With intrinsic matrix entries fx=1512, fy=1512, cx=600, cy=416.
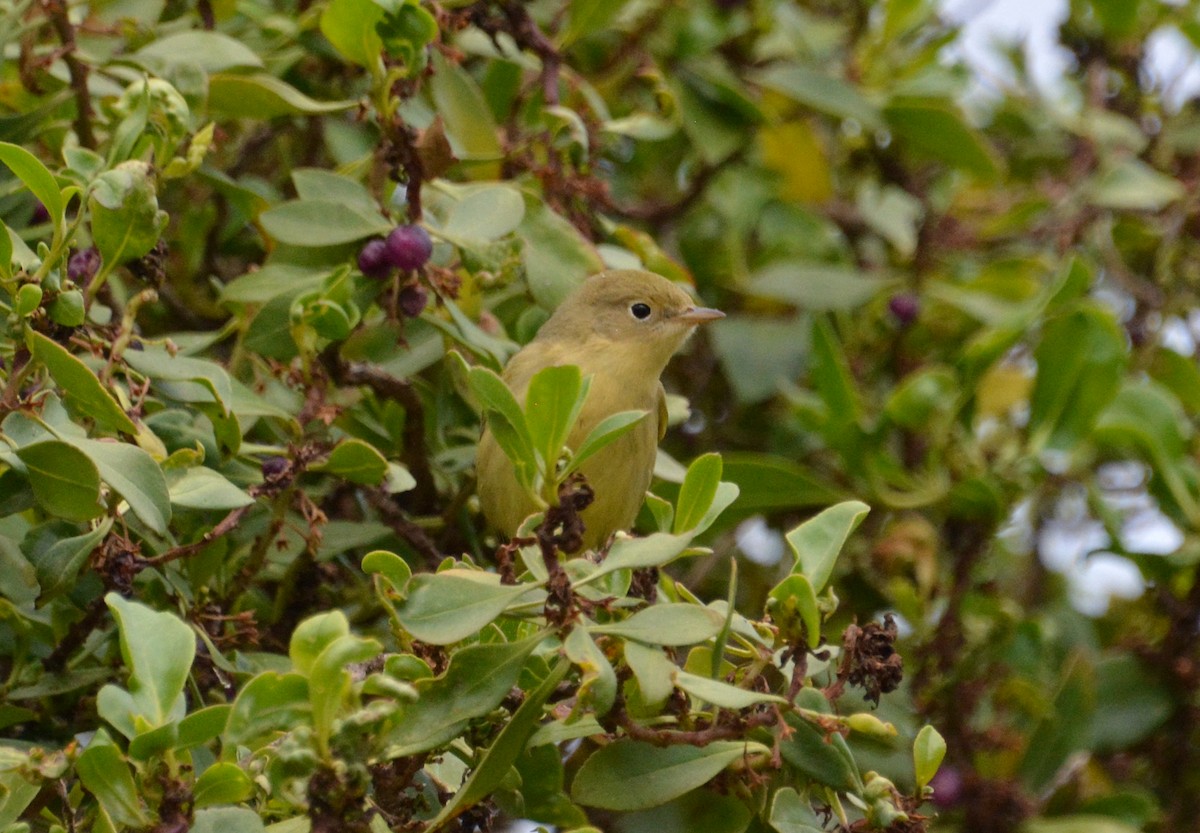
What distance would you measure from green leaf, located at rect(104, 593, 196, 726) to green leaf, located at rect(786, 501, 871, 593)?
93cm

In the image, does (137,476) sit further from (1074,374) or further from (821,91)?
(821,91)

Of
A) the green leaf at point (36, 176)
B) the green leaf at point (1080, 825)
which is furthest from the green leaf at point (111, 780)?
the green leaf at point (1080, 825)

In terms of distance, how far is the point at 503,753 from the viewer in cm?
216

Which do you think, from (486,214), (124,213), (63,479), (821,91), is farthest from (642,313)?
(63,479)

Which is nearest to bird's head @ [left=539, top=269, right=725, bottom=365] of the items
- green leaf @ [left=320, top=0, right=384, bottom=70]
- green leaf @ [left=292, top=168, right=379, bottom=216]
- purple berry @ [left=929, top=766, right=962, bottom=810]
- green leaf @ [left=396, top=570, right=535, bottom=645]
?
green leaf @ [left=292, top=168, right=379, bottom=216]

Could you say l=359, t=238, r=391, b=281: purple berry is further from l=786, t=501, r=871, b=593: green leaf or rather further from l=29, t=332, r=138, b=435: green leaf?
l=786, t=501, r=871, b=593: green leaf

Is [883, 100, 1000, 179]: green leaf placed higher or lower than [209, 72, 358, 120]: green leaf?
lower

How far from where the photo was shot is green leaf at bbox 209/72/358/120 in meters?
3.25

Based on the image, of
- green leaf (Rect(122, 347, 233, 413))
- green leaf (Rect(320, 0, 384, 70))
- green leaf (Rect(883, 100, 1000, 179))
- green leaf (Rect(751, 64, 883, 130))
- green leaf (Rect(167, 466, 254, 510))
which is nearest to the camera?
green leaf (Rect(167, 466, 254, 510))

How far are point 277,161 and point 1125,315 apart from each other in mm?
3056

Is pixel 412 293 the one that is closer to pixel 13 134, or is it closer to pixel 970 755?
pixel 13 134

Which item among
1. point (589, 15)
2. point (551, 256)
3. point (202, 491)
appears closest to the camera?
point (202, 491)

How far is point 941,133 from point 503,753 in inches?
132

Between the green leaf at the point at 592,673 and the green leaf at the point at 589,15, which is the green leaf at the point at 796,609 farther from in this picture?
the green leaf at the point at 589,15
